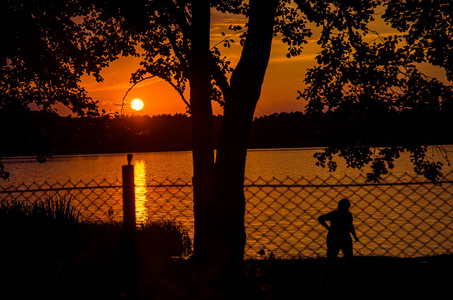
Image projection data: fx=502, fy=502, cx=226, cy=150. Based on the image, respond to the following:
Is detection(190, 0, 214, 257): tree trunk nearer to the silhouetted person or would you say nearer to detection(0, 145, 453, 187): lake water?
the silhouetted person

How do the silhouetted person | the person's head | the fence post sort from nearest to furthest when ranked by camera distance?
the fence post < the silhouetted person < the person's head

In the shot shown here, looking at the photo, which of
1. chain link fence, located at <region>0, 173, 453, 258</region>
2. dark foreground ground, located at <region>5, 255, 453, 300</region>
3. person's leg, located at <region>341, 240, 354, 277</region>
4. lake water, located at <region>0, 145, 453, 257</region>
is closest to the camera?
dark foreground ground, located at <region>5, 255, 453, 300</region>

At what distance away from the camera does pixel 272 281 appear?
673 cm

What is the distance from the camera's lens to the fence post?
557 cm

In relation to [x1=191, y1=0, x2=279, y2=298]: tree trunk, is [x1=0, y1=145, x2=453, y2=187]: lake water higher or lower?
lower

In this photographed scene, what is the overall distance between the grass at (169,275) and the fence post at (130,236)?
81 millimetres

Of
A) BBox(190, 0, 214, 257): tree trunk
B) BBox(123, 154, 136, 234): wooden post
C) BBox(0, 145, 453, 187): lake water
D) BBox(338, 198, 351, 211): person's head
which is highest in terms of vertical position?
BBox(190, 0, 214, 257): tree trunk

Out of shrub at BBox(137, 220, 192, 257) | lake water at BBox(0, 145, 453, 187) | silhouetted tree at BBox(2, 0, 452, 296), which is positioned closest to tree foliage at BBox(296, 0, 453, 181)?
silhouetted tree at BBox(2, 0, 452, 296)

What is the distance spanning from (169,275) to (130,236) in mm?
1657

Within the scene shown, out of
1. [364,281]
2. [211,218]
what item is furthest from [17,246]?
[364,281]

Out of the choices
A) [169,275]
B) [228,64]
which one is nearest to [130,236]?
[169,275]

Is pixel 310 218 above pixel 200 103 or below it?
below

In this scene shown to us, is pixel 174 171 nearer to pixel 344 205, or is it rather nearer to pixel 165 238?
pixel 165 238

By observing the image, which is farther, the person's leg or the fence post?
the person's leg
